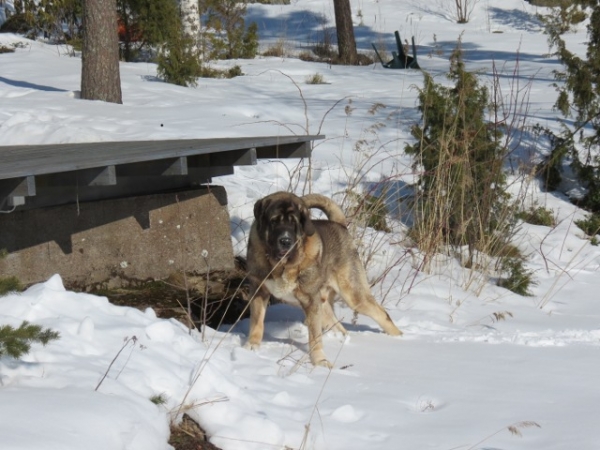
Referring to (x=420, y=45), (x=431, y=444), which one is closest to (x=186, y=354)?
(x=431, y=444)

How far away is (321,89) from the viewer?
15.9 m

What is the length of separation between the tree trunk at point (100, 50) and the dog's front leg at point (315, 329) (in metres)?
7.36

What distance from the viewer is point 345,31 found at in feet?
63.6

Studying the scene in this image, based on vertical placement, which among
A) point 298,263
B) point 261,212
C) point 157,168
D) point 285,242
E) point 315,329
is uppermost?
point 157,168

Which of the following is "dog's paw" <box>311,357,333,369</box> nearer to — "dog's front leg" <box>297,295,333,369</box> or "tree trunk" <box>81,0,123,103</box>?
"dog's front leg" <box>297,295,333,369</box>

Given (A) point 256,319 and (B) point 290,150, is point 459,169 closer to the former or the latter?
(B) point 290,150

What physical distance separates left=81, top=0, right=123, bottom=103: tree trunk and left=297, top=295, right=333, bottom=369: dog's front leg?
7361 mm

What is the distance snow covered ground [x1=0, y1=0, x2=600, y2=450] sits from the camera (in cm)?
425

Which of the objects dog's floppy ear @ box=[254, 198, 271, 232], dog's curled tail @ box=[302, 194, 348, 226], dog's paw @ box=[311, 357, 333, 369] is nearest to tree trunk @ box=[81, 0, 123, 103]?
dog's curled tail @ box=[302, 194, 348, 226]

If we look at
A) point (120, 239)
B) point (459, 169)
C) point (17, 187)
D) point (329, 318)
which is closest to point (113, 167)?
point (17, 187)

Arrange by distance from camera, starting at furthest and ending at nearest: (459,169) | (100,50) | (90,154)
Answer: (100,50) < (459,169) < (90,154)

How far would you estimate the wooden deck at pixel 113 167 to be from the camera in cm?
554

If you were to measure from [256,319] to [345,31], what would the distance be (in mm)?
13917

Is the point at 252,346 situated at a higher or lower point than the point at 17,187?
lower
